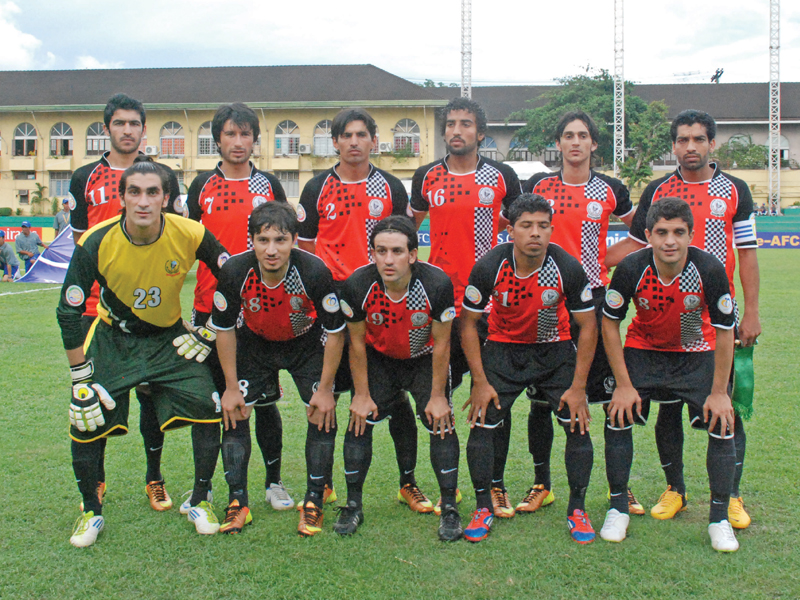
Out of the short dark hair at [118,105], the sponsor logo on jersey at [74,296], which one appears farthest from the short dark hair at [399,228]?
the short dark hair at [118,105]

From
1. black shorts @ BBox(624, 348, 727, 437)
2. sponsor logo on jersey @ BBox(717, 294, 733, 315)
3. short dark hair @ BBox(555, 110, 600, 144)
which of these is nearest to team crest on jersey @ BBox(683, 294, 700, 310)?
sponsor logo on jersey @ BBox(717, 294, 733, 315)

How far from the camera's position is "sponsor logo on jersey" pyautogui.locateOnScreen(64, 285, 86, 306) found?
3.91 meters

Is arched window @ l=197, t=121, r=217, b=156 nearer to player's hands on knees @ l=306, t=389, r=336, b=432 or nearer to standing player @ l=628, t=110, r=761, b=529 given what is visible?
player's hands on knees @ l=306, t=389, r=336, b=432

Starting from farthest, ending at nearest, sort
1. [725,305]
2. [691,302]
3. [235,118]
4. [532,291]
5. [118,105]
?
[118,105]
[235,118]
[532,291]
[691,302]
[725,305]

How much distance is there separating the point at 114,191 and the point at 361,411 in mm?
2247

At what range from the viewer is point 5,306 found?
13.0 meters

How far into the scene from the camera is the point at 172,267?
13.8 ft

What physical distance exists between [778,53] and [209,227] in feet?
149

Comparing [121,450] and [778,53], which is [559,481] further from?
[778,53]

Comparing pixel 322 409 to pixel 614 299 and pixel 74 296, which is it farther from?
pixel 614 299

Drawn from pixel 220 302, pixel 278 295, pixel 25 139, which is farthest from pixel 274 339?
pixel 25 139

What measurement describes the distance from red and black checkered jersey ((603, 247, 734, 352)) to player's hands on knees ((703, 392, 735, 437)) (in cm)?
31

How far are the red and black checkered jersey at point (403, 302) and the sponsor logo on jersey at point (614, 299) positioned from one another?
0.88 meters

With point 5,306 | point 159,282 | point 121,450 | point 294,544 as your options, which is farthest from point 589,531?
point 5,306
